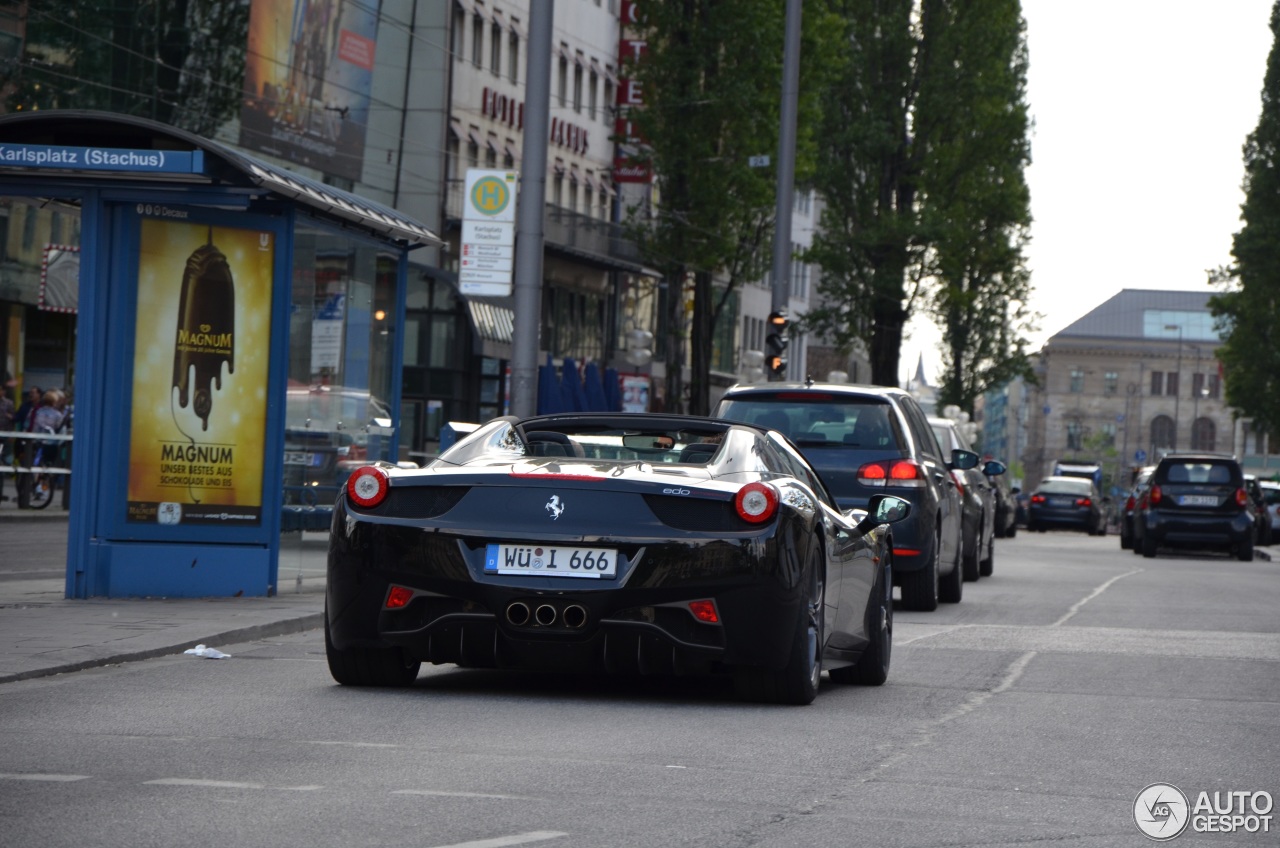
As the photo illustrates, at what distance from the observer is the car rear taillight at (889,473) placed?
659 inches

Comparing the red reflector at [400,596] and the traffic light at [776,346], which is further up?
the traffic light at [776,346]

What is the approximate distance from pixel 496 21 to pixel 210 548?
4801cm

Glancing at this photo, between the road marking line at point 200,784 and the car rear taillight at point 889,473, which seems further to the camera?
the car rear taillight at point 889,473

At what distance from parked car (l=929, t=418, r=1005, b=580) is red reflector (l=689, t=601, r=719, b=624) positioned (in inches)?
463

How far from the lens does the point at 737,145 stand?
148 feet

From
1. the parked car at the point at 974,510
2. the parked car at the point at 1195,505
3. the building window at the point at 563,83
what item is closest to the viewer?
the parked car at the point at 974,510

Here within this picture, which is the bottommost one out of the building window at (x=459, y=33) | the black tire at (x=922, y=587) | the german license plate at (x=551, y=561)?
the black tire at (x=922, y=587)

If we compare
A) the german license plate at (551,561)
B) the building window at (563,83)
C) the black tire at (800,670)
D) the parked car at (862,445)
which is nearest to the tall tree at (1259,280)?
the building window at (563,83)

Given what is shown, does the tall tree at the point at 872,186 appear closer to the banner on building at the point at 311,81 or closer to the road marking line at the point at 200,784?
the banner on building at the point at 311,81

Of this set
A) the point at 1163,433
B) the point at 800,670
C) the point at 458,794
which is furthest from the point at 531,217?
the point at 1163,433

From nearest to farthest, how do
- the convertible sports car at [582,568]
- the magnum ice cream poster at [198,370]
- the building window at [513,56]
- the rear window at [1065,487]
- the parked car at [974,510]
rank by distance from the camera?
the convertible sports car at [582,568] < the magnum ice cream poster at [198,370] < the parked car at [974,510] < the rear window at [1065,487] < the building window at [513,56]

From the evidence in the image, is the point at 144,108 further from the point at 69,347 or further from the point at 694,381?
the point at 694,381

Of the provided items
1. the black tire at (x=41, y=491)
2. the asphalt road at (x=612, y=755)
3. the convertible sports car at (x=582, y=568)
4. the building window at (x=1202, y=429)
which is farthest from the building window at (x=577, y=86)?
the building window at (x=1202, y=429)

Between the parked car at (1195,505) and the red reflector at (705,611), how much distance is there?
2889 centimetres
